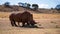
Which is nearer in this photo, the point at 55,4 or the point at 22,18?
the point at 55,4

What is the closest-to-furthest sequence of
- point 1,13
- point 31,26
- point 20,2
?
point 20,2, point 1,13, point 31,26

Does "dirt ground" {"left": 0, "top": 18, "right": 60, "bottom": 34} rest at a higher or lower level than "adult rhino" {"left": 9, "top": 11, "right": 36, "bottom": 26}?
lower

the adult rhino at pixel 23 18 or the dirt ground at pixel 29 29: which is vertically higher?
the adult rhino at pixel 23 18

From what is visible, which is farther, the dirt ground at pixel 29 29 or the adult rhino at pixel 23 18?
the adult rhino at pixel 23 18

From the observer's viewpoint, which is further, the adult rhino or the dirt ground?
the adult rhino

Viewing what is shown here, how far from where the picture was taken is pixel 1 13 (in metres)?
6.15

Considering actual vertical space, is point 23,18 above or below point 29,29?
above

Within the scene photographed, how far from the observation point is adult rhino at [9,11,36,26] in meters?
6.55

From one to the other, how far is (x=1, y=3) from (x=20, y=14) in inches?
40.5

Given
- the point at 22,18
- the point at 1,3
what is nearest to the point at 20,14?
the point at 22,18

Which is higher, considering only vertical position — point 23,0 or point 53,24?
point 23,0

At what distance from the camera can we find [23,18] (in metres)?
6.68

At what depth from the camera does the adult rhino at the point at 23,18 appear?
6.55 metres

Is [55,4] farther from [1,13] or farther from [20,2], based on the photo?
[1,13]
